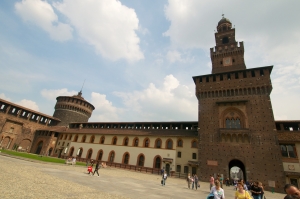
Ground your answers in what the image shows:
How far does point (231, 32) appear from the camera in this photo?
3559cm

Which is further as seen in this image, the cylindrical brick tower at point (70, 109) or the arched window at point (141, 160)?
the cylindrical brick tower at point (70, 109)

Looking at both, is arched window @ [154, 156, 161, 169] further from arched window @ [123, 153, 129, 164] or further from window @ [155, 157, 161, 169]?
arched window @ [123, 153, 129, 164]

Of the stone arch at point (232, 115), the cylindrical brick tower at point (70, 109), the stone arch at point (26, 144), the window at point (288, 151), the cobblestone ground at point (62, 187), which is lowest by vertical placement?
the cobblestone ground at point (62, 187)

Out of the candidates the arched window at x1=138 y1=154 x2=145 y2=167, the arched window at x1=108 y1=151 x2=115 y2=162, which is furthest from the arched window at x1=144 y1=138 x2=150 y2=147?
the arched window at x1=108 y1=151 x2=115 y2=162

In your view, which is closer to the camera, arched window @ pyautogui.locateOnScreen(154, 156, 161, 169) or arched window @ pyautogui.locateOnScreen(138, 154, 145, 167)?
arched window @ pyautogui.locateOnScreen(154, 156, 161, 169)

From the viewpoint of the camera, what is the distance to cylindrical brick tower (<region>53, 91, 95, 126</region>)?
53.7 meters

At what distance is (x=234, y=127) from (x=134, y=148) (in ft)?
65.5

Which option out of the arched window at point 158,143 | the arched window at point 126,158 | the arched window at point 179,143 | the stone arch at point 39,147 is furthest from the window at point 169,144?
the stone arch at point 39,147

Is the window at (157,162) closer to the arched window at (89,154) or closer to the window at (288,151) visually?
the arched window at (89,154)

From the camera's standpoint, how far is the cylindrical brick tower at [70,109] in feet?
176

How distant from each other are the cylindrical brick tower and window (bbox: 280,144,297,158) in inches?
2154

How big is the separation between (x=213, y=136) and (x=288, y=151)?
399 inches

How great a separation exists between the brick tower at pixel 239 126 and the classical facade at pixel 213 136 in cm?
11

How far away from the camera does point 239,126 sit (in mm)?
25953
